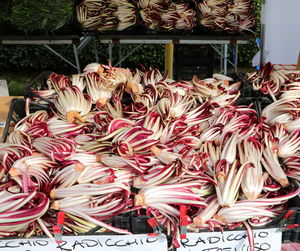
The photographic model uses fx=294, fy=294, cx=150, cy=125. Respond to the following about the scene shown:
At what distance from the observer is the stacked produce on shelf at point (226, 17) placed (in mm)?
4273

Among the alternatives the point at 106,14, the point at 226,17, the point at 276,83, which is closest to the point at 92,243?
the point at 276,83

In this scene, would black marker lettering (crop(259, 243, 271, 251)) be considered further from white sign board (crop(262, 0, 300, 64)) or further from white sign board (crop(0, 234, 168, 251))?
white sign board (crop(262, 0, 300, 64))

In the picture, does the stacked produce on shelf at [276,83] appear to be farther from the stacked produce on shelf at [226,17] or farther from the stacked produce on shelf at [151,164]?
the stacked produce on shelf at [226,17]

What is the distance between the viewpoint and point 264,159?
153 cm

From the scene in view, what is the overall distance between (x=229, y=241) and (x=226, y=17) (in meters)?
3.76

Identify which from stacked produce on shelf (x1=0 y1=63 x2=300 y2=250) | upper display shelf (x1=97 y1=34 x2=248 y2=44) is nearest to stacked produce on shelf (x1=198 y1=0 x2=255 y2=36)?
upper display shelf (x1=97 y1=34 x2=248 y2=44)

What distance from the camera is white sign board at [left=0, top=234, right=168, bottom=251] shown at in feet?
4.17

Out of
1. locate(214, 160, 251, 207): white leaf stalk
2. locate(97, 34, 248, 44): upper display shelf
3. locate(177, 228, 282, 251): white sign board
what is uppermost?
locate(97, 34, 248, 44): upper display shelf

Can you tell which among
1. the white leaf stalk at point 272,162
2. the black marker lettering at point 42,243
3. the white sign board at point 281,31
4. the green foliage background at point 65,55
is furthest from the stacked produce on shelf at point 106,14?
the black marker lettering at point 42,243

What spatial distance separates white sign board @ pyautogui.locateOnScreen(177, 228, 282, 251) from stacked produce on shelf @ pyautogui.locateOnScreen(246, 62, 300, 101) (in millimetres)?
1013

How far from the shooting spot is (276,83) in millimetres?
2143

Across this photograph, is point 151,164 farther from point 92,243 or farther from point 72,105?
point 72,105

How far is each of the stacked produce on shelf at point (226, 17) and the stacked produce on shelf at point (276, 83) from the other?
2036 mm

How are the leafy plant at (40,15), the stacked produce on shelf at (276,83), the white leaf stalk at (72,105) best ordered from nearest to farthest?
the white leaf stalk at (72,105) < the stacked produce on shelf at (276,83) < the leafy plant at (40,15)
